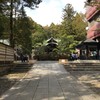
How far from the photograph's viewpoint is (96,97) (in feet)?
37.0

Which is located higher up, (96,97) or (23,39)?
(23,39)

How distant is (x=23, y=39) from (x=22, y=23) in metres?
1.94

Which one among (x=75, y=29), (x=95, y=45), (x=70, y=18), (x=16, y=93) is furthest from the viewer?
(x=70, y=18)

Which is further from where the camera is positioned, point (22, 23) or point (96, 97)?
point (22, 23)

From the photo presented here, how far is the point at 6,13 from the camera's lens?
33281 millimetres

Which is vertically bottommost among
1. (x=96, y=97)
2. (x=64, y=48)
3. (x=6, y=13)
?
(x=96, y=97)

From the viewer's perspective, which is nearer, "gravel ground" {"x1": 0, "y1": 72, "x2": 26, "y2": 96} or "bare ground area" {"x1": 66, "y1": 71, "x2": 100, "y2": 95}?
"gravel ground" {"x1": 0, "y1": 72, "x2": 26, "y2": 96}

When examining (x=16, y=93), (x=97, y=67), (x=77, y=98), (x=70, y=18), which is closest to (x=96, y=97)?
(x=77, y=98)

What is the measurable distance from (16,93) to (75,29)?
6113 centimetres

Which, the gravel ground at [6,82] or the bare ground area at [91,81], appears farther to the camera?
the bare ground area at [91,81]

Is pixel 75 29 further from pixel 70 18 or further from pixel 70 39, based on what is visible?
pixel 70 39

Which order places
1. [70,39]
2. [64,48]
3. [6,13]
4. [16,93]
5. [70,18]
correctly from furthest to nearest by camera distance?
[70,18] → [70,39] → [64,48] → [6,13] → [16,93]

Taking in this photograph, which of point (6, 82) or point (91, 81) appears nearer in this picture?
point (6, 82)

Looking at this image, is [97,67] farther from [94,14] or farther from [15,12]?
[94,14]
